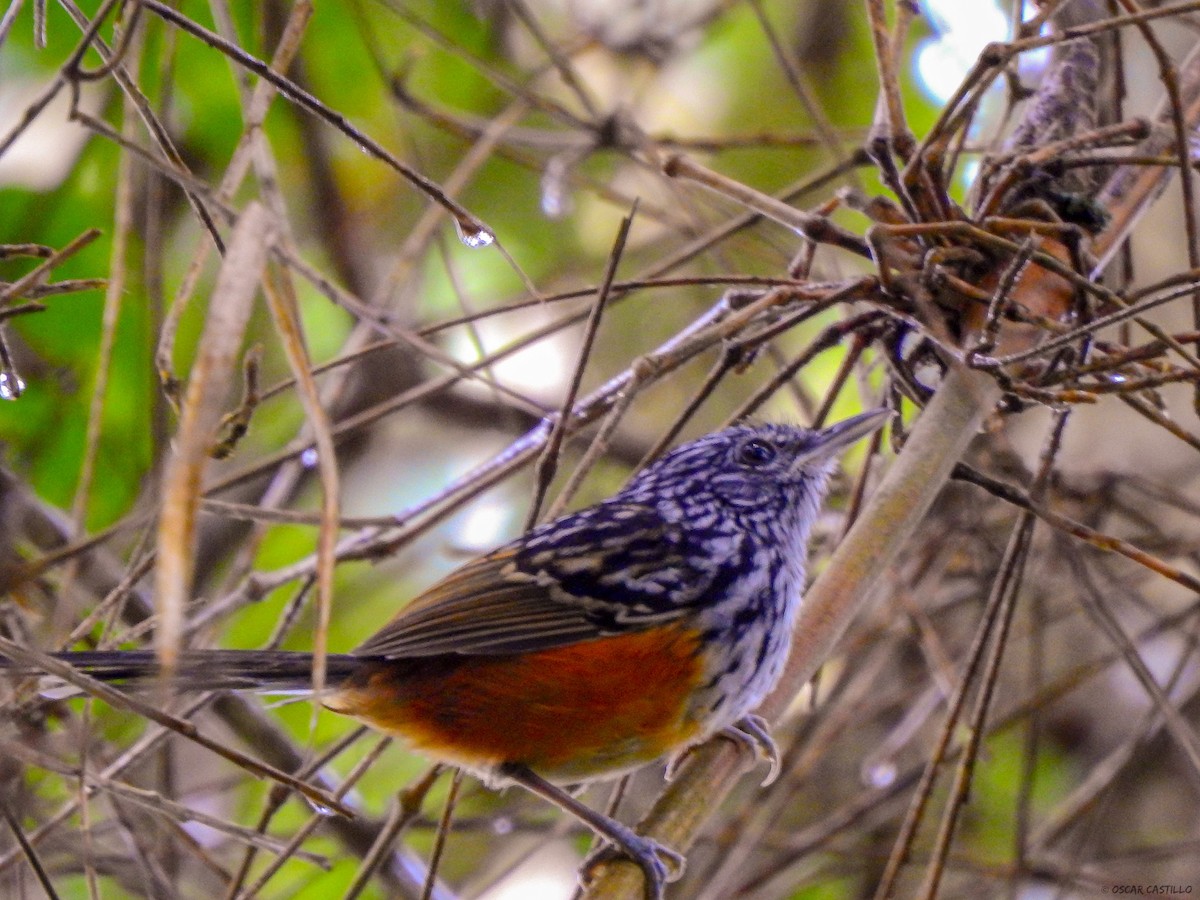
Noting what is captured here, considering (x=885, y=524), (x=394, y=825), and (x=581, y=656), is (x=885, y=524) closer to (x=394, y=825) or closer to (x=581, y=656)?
(x=581, y=656)

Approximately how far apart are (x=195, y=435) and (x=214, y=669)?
1.34 m

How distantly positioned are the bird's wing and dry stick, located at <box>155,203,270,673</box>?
154 cm

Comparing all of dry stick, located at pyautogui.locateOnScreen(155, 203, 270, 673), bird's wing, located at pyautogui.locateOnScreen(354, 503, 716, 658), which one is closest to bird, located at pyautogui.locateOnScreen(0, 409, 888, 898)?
bird's wing, located at pyautogui.locateOnScreen(354, 503, 716, 658)

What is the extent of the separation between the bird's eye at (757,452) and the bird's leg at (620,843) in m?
1.01

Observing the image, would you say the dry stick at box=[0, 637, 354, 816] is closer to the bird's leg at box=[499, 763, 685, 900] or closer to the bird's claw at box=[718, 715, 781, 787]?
the bird's leg at box=[499, 763, 685, 900]

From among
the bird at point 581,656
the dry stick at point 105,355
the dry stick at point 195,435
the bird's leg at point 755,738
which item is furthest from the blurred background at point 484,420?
the bird's leg at point 755,738

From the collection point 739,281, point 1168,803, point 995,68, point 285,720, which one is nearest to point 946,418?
point 739,281

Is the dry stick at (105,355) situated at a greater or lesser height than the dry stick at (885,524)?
lesser

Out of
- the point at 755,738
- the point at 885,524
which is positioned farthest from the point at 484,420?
the point at 885,524

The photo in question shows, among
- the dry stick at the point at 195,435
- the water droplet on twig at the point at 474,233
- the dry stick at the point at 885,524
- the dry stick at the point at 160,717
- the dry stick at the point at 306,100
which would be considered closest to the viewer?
the dry stick at the point at 195,435

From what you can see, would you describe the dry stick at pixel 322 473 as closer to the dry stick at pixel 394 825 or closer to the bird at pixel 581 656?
the dry stick at pixel 394 825

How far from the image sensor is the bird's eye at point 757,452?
10.9ft

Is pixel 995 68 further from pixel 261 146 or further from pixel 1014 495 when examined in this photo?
pixel 261 146

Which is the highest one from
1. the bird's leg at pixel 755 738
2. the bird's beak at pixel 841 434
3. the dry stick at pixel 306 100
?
the bird's beak at pixel 841 434
